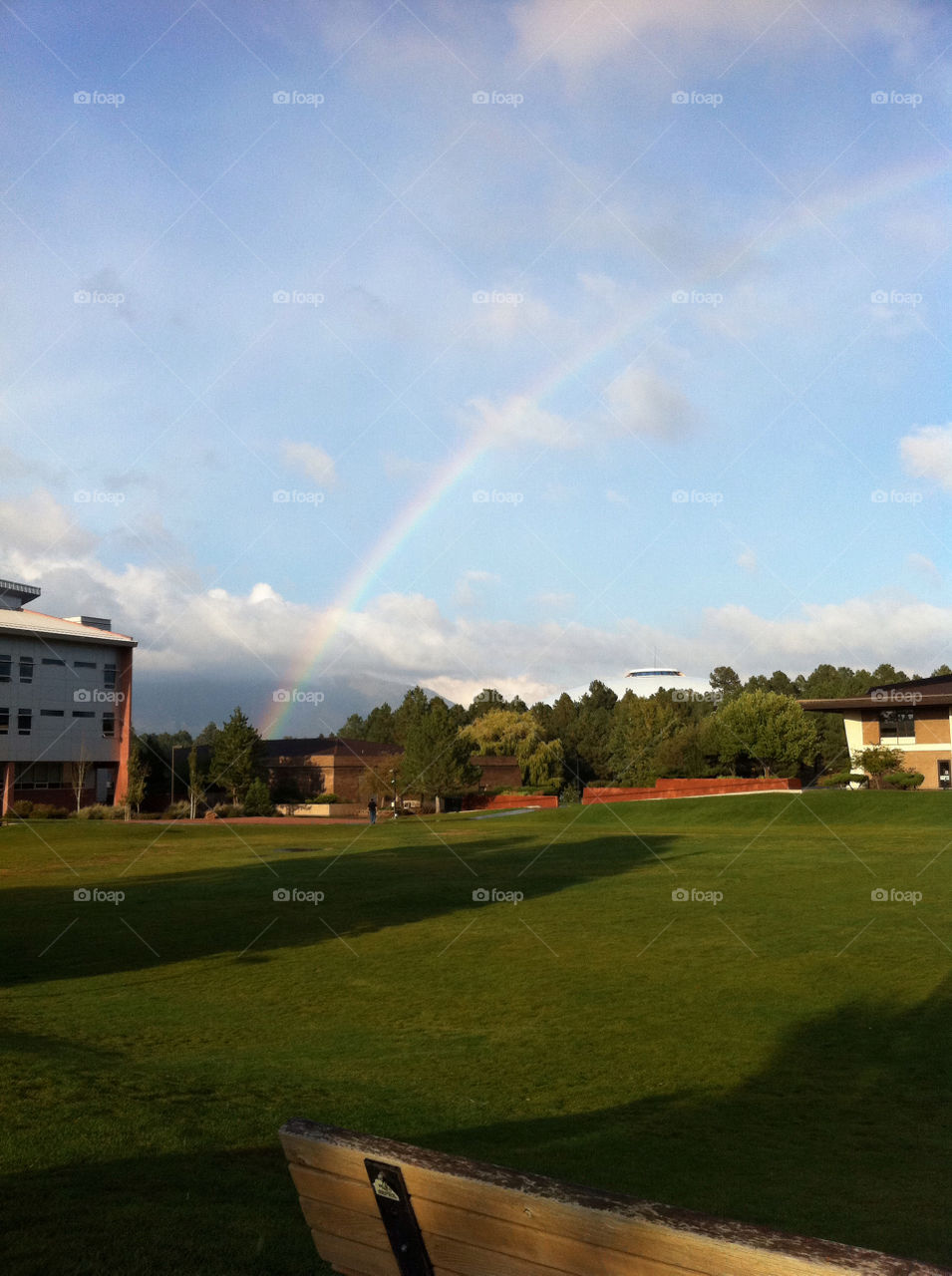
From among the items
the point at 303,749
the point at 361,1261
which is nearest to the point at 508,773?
the point at 303,749

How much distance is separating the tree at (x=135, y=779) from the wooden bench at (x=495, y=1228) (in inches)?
2475

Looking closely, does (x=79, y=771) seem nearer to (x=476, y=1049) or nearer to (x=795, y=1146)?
(x=476, y=1049)

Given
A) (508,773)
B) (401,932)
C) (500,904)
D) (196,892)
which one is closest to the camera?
(401,932)

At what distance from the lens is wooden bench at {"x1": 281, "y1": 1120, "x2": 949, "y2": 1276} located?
243cm

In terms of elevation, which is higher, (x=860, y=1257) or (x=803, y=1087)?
(x=860, y=1257)

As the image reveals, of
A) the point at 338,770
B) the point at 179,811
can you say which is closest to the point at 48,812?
the point at 179,811

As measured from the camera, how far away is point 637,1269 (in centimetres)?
257

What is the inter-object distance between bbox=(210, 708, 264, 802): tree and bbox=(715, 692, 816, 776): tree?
35.7m

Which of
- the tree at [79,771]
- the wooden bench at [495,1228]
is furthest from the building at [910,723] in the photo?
the wooden bench at [495,1228]

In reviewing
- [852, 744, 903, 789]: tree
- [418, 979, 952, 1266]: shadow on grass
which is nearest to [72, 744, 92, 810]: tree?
[852, 744, 903, 789]: tree

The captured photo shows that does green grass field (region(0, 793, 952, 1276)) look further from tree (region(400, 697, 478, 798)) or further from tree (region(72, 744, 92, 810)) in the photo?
tree (region(72, 744, 92, 810))

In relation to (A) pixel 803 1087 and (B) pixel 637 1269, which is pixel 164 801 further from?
(B) pixel 637 1269

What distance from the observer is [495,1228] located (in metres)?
2.81

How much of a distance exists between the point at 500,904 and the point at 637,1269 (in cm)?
1821
